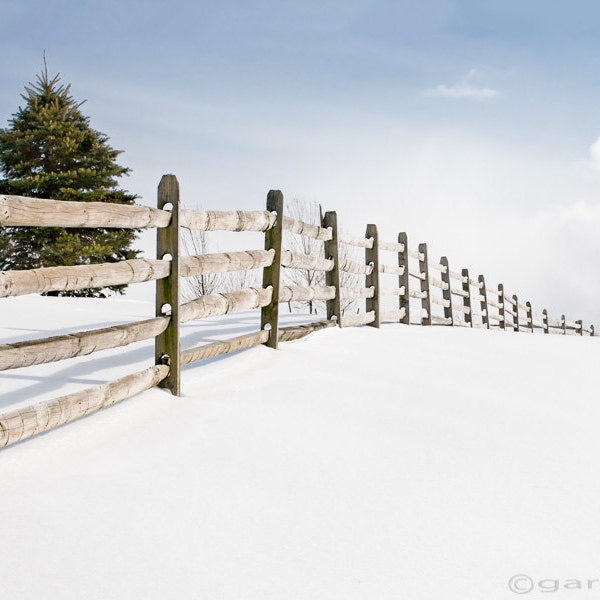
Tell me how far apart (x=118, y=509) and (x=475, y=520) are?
6.28 ft

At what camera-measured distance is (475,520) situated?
3.42 m

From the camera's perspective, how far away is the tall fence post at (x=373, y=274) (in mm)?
10828

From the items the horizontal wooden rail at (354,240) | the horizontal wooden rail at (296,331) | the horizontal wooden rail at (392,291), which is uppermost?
the horizontal wooden rail at (354,240)

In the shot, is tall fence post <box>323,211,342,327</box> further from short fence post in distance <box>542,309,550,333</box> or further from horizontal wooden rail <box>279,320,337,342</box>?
short fence post in distance <box>542,309,550,333</box>

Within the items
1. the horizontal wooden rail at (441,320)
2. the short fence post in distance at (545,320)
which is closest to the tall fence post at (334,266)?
the horizontal wooden rail at (441,320)

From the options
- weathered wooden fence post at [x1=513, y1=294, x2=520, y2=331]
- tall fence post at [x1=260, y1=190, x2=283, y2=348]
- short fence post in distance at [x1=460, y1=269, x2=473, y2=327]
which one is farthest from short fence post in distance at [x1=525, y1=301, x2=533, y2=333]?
tall fence post at [x1=260, y1=190, x2=283, y2=348]

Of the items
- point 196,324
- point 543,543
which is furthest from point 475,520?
point 196,324

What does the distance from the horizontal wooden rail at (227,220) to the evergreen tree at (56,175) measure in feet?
53.4

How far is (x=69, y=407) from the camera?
405 cm

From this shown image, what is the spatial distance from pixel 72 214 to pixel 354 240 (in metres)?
6.67

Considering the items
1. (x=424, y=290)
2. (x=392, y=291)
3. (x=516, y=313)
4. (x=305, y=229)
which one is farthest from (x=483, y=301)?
(x=305, y=229)

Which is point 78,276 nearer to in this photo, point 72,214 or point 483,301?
point 72,214

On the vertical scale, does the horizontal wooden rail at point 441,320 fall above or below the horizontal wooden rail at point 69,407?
below

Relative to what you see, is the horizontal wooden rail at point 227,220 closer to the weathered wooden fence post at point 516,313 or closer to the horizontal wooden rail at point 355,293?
the horizontal wooden rail at point 355,293
